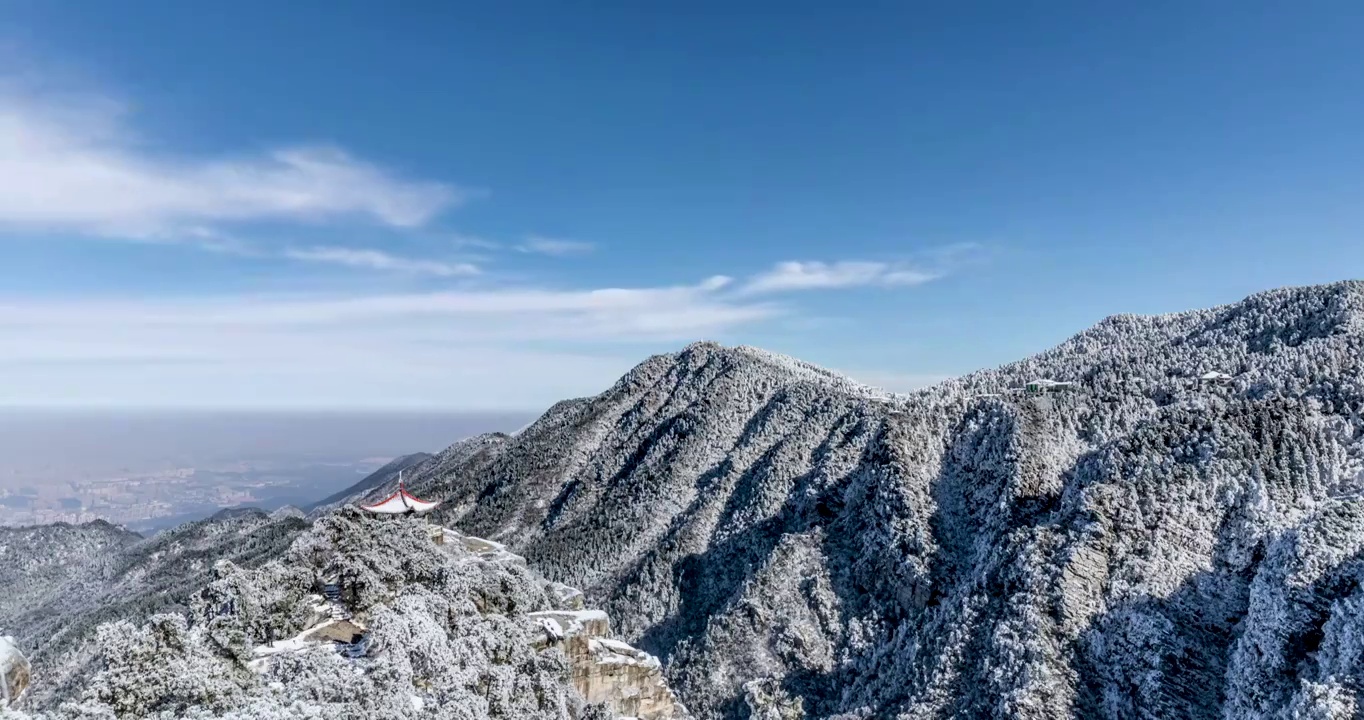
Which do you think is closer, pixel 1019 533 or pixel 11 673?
pixel 11 673

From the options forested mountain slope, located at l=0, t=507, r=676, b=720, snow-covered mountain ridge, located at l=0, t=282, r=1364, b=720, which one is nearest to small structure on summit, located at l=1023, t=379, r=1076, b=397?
snow-covered mountain ridge, located at l=0, t=282, r=1364, b=720

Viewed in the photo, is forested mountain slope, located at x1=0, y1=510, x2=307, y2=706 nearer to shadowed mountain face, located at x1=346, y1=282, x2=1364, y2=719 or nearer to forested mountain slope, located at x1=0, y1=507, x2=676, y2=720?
forested mountain slope, located at x1=0, y1=507, x2=676, y2=720

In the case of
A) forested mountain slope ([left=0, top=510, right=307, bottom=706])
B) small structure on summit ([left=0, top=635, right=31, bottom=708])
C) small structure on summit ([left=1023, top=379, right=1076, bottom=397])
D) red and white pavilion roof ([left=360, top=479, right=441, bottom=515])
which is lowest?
forested mountain slope ([left=0, top=510, right=307, bottom=706])

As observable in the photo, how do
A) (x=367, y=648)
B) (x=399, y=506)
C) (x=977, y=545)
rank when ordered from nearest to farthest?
(x=367, y=648), (x=977, y=545), (x=399, y=506)

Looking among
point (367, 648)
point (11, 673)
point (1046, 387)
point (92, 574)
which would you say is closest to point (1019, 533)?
point (1046, 387)

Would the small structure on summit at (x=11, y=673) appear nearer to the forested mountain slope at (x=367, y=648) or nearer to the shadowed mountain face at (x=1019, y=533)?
the forested mountain slope at (x=367, y=648)

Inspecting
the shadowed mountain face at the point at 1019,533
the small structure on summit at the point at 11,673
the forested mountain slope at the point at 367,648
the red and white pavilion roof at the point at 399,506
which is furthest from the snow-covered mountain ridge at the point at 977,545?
the red and white pavilion roof at the point at 399,506

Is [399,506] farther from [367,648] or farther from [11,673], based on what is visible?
[367,648]
